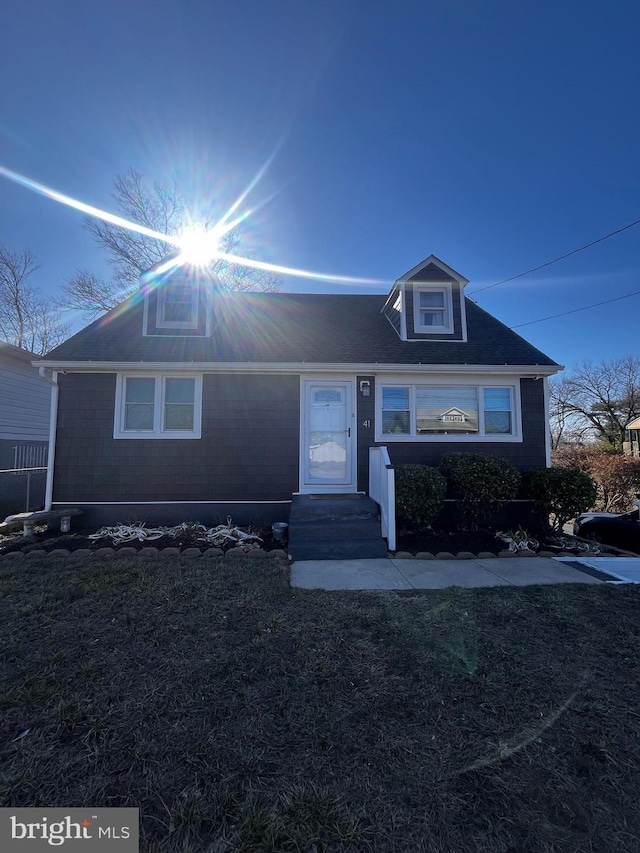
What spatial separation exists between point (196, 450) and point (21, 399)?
7969mm

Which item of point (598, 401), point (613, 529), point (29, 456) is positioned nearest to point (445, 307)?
point (613, 529)

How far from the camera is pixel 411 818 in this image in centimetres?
155

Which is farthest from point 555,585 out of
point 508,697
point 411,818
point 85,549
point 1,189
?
point 1,189

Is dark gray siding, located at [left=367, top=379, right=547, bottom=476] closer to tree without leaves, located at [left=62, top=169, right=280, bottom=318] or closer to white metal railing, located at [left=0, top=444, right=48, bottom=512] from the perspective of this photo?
white metal railing, located at [left=0, top=444, right=48, bottom=512]

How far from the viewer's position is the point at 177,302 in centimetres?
842

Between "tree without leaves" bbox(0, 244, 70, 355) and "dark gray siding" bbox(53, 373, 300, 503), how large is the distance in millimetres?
14275

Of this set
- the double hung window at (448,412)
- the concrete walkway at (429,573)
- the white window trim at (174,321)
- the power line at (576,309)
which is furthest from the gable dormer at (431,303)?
the power line at (576,309)

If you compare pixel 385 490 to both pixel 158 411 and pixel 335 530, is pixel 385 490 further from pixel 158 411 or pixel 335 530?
pixel 158 411

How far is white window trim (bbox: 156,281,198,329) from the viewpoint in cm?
827

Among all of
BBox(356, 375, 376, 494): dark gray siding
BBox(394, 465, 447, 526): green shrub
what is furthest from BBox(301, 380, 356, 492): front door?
BBox(394, 465, 447, 526): green shrub

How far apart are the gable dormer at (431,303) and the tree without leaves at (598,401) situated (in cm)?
2597

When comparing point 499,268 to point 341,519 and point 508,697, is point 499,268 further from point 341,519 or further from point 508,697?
point 508,697

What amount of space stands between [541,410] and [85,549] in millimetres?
9179

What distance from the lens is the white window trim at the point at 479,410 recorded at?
7.73 metres
